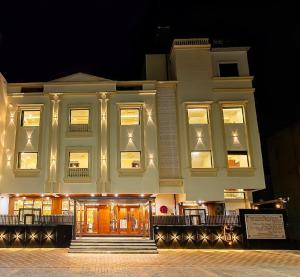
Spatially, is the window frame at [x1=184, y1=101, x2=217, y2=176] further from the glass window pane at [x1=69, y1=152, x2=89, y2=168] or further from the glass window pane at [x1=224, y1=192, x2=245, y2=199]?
the glass window pane at [x1=69, y1=152, x2=89, y2=168]

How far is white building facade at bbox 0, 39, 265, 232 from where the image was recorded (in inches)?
1088

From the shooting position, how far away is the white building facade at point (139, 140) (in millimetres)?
27641

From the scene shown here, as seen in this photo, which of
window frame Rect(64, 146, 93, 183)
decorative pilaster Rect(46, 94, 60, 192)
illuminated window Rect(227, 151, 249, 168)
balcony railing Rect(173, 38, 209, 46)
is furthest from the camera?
balcony railing Rect(173, 38, 209, 46)

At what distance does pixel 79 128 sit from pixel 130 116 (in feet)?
15.7

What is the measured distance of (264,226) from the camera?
23266 mm

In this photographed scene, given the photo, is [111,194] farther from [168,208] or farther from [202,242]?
[202,242]

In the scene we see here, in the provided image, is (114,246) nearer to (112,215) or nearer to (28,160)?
(112,215)

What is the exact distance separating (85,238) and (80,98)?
12665 millimetres

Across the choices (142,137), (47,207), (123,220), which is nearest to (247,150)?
(142,137)

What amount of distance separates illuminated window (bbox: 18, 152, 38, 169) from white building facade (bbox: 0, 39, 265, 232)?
86 millimetres

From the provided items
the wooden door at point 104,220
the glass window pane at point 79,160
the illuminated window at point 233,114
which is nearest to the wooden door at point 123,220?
the wooden door at point 104,220

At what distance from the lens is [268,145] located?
1710 inches

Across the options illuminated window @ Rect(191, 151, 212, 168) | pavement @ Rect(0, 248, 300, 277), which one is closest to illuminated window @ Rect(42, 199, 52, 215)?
pavement @ Rect(0, 248, 300, 277)

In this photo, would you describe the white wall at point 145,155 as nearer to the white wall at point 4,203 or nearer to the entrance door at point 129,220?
the entrance door at point 129,220
